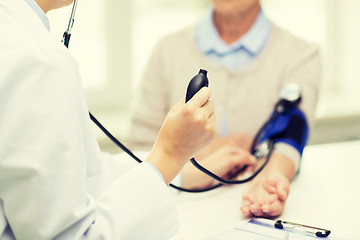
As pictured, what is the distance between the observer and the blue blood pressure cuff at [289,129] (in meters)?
1.09

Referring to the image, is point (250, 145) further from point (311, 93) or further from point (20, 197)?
point (20, 197)

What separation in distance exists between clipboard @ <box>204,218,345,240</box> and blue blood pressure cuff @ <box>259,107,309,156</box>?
1.29ft

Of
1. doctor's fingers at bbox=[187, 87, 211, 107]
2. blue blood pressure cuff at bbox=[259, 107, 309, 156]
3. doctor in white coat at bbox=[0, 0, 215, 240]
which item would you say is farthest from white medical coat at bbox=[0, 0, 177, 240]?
blue blood pressure cuff at bbox=[259, 107, 309, 156]

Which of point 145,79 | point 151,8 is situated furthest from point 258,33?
point 151,8

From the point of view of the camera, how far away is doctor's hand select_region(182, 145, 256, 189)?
2.85 feet

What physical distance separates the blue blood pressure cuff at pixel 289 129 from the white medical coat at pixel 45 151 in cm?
63

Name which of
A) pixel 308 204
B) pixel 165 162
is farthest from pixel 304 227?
pixel 165 162

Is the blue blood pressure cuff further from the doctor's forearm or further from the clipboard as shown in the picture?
the doctor's forearm

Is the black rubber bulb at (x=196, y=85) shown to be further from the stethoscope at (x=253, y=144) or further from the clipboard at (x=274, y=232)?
the clipboard at (x=274, y=232)

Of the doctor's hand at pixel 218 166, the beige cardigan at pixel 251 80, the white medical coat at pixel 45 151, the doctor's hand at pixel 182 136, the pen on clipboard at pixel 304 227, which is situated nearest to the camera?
the white medical coat at pixel 45 151

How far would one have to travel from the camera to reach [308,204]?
2.83 ft

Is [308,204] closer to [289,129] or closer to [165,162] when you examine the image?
[289,129]

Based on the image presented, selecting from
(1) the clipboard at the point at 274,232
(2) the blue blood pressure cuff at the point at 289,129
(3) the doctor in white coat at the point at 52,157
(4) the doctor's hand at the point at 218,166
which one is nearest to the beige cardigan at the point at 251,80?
(2) the blue blood pressure cuff at the point at 289,129

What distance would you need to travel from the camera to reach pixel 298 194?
93 centimetres
